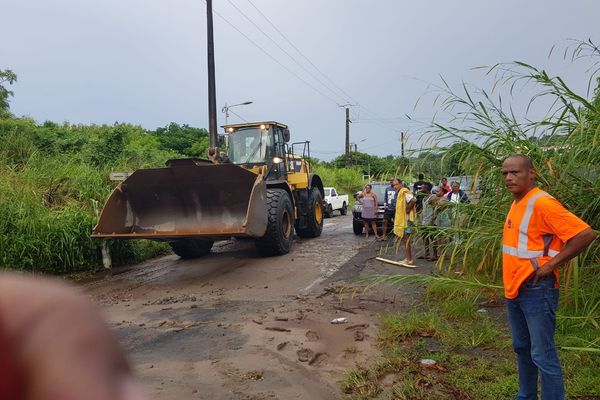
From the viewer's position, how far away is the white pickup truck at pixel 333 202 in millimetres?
22375

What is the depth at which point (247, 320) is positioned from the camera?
565 cm

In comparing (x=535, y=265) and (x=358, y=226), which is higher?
(x=535, y=265)

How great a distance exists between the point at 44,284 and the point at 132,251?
986 cm

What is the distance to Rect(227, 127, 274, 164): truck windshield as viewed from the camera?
11164 mm

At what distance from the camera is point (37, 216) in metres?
8.70

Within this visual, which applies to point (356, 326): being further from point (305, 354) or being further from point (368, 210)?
point (368, 210)

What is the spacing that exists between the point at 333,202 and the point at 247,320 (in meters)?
17.7

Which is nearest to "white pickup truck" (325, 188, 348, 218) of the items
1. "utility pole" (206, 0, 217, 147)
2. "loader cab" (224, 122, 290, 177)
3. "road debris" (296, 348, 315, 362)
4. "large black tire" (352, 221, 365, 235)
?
"large black tire" (352, 221, 365, 235)

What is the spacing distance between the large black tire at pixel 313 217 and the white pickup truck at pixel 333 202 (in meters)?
8.32

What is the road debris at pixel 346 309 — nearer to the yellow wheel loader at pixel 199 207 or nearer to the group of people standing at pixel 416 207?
the group of people standing at pixel 416 207

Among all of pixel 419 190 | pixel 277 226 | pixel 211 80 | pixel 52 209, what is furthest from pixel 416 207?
pixel 211 80

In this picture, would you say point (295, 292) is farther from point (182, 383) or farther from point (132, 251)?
point (132, 251)

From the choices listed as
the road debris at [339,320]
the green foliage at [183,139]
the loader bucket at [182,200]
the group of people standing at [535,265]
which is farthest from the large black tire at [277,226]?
the green foliage at [183,139]

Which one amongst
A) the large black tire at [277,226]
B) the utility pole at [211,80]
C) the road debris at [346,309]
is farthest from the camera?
the utility pole at [211,80]
